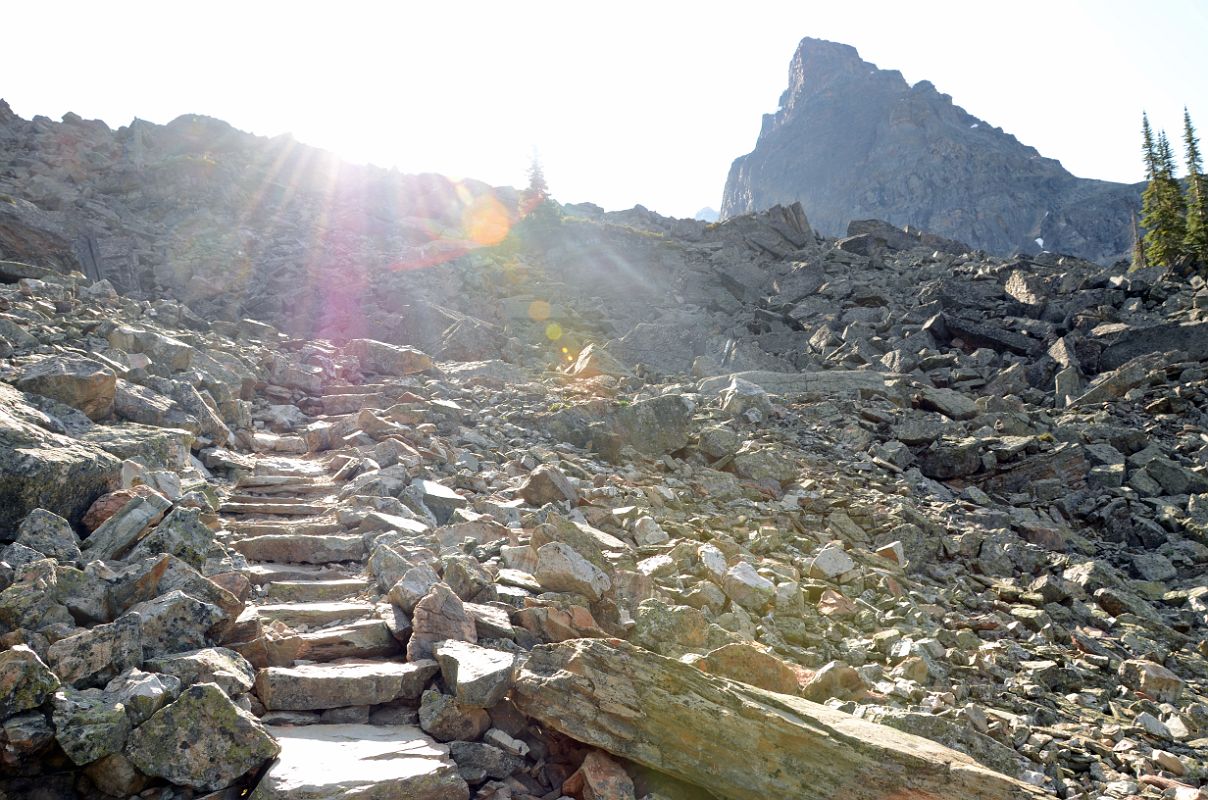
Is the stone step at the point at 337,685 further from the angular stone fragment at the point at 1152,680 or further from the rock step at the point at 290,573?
the angular stone fragment at the point at 1152,680

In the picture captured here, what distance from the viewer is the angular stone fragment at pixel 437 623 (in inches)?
203

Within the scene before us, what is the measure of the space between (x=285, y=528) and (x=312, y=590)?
1820 mm

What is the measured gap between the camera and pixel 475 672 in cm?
460

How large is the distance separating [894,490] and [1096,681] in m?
5.91

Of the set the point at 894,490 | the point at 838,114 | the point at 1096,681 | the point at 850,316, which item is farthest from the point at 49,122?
the point at 838,114

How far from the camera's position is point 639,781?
178 inches

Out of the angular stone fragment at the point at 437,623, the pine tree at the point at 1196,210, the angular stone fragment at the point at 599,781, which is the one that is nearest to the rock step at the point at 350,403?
the angular stone fragment at the point at 437,623

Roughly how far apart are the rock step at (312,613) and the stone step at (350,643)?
0.28 m

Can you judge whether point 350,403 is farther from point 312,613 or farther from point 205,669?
point 205,669

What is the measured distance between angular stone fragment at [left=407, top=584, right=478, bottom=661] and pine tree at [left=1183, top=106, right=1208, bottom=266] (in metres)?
→ 39.1

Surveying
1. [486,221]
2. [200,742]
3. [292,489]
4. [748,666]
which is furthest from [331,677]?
[486,221]

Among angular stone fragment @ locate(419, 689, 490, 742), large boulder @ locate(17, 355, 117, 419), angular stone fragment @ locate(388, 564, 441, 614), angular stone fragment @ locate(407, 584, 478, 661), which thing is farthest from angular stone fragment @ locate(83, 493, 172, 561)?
large boulder @ locate(17, 355, 117, 419)

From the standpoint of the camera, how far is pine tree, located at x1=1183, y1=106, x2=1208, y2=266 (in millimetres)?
34312

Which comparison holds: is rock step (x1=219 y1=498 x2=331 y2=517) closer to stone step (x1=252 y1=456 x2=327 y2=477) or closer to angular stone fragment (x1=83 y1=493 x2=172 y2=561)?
stone step (x1=252 y1=456 x2=327 y2=477)
